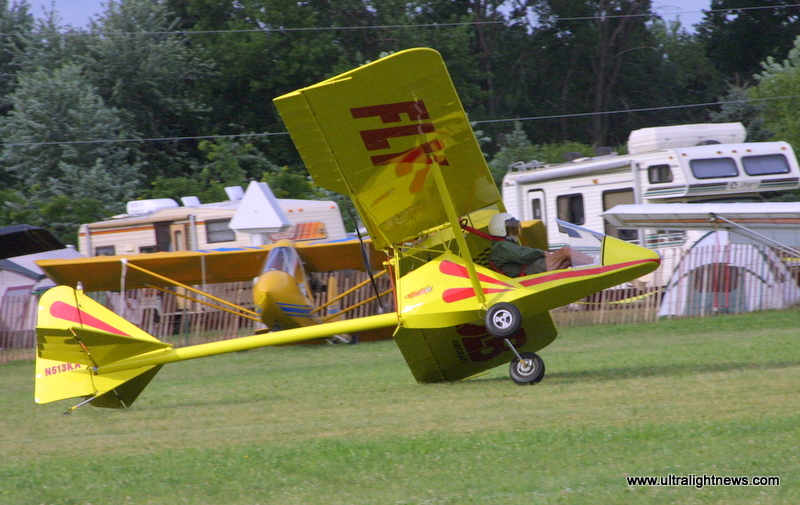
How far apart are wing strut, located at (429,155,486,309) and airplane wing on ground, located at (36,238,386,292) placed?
6.50m

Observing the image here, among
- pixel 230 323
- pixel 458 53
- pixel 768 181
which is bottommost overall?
pixel 230 323

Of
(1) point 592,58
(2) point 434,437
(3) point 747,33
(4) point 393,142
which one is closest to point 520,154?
(1) point 592,58

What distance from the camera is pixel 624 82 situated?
48156 millimetres

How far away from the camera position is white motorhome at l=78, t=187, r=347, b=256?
62.5ft

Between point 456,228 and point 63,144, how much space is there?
1014 inches

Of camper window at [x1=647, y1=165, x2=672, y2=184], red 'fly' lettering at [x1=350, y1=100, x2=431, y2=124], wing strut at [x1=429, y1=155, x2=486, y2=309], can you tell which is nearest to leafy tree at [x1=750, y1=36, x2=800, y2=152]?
camper window at [x1=647, y1=165, x2=672, y2=184]

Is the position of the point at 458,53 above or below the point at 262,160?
above

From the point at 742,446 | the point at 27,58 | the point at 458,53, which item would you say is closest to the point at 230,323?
the point at 742,446

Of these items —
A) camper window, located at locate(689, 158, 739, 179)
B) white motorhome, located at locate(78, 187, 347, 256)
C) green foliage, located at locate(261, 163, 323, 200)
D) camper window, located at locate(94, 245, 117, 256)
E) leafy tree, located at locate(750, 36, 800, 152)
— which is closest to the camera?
camper window, located at locate(689, 158, 739, 179)

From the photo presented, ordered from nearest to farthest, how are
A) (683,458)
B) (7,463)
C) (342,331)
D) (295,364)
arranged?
(683,458) → (7,463) → (342,331) → (295,364)

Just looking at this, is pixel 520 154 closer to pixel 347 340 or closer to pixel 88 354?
pixel 347 340

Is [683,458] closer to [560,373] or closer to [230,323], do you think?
[560,373]

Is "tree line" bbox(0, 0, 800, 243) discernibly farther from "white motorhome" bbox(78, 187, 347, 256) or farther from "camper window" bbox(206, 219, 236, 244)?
"camper window" bbox(206, 219, 236, 244)

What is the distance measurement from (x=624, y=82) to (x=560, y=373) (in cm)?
4133
